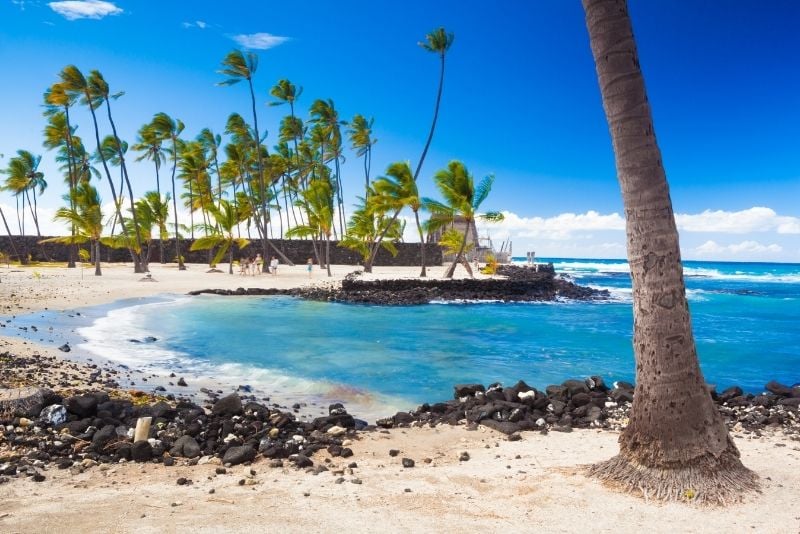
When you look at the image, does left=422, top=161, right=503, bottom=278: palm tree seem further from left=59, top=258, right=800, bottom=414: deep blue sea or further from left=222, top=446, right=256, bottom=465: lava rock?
left=222, top=446, right=256, bottom=465: lava rock

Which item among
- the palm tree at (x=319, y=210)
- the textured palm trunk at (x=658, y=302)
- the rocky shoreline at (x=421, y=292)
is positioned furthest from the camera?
the palm tree at (x=319, y=210)

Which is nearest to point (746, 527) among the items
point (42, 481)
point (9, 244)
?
point (42, 481)

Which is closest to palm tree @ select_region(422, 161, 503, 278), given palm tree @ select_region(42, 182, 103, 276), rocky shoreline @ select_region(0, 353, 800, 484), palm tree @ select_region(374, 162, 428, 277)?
palm tree @ select_region(374, 162, 428, 277)

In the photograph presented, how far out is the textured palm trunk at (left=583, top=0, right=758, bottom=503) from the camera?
186 inches

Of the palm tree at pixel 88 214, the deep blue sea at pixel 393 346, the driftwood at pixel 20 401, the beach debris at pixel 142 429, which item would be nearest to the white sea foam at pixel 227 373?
the deep blue sea at pixel 393 346

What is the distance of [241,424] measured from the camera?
677 cm

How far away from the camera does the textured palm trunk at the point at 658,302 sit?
4.71 m

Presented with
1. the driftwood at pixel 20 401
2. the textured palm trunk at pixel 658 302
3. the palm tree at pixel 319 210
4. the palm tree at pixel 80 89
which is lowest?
the driftwood at pixel 20 401

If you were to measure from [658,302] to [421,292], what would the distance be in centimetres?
2752

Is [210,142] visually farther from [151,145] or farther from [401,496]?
[401,496]

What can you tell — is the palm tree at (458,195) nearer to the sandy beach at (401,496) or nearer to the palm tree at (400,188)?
the palm tree at (400,188)

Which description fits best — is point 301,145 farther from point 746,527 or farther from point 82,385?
point 746,527

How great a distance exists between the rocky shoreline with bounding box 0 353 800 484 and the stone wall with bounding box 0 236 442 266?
4653 cm

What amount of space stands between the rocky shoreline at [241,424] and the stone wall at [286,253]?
46533 mm
